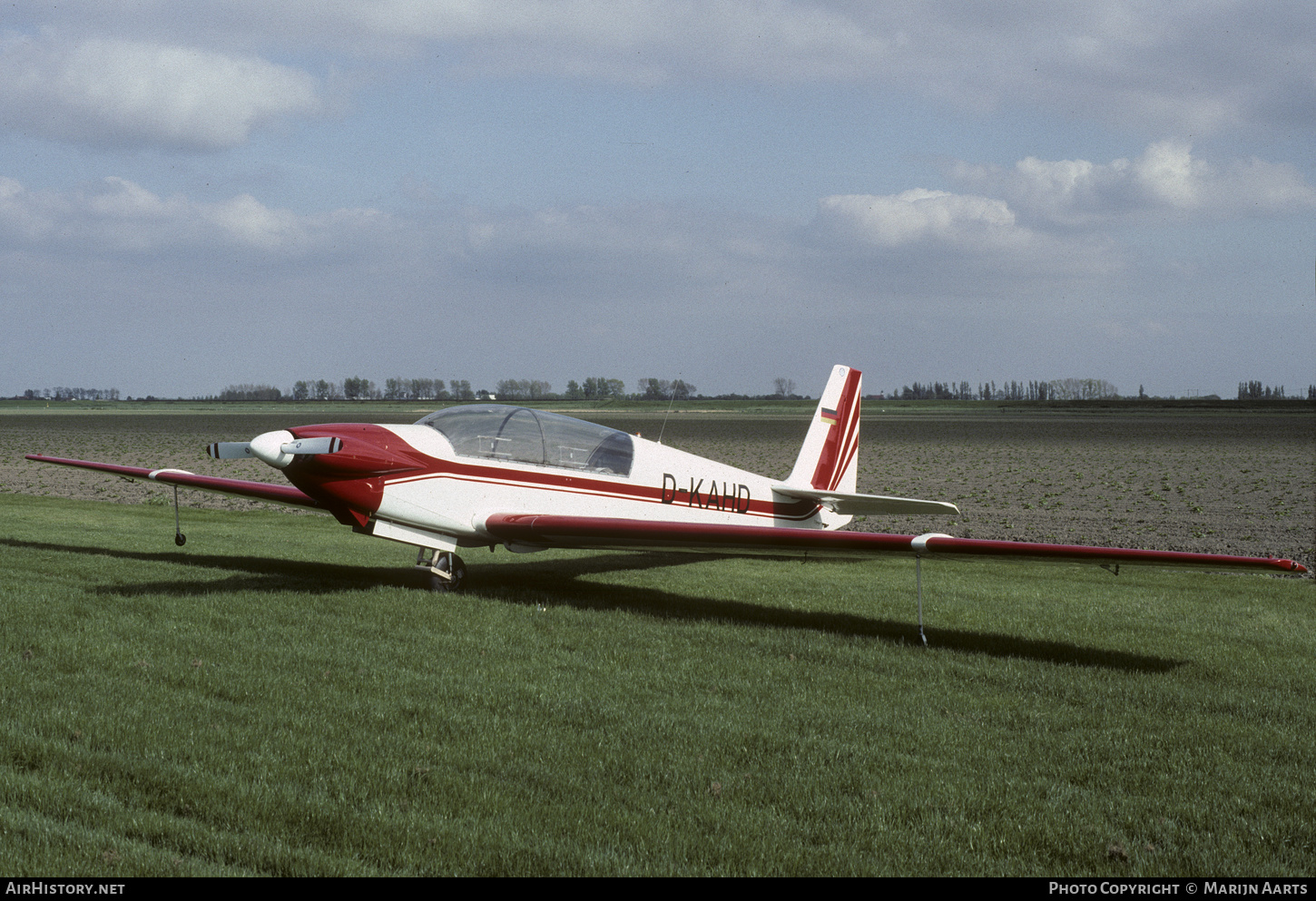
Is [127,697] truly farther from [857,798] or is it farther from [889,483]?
[889,483]

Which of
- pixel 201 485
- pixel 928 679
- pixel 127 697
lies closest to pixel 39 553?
pixel 201 485

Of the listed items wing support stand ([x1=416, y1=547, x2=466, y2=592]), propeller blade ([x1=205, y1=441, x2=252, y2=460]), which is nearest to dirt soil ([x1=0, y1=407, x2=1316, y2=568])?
wing support stand ([x1=416, y1=547, x2=466, y2=592])

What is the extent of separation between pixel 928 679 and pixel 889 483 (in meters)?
23.6

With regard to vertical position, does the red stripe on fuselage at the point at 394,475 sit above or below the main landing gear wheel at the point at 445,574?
above

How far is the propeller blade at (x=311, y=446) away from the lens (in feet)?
32.7

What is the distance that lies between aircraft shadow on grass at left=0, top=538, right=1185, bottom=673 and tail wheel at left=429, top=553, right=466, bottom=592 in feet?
0.82

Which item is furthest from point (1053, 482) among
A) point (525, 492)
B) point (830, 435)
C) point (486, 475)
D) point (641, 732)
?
point (641, 732)

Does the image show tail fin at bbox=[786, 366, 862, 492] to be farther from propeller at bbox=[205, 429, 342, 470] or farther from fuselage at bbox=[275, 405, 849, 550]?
propeller at bbox=[205, 429, 342, 470]

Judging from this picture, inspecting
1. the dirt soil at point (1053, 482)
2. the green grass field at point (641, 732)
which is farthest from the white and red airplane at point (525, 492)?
the dirt soil at point (1053, 482)

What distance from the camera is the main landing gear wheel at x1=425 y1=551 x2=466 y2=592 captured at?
1089 centimetres

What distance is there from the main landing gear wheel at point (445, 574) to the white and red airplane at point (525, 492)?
15mm

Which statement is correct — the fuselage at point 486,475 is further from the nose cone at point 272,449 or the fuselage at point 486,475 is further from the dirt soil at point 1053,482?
the dirt soil at point 1053,482

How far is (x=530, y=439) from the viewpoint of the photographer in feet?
37.4

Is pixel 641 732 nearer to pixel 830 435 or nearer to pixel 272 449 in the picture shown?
pixel 272 449
